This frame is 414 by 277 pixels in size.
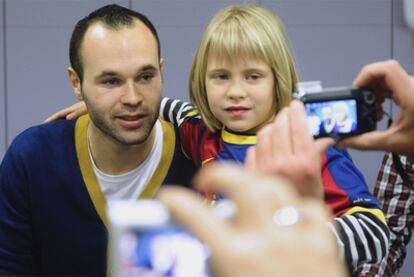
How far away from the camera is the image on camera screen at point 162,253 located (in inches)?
21.9

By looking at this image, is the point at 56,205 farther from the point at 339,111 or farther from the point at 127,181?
the point at 339,111

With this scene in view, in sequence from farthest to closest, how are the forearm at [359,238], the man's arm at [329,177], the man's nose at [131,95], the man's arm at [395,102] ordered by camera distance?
1. the man's nose at [131,95]
2. the forearm at [359,238]
3. the man's arm at [395,102]
4. the man's arm at [329,177]

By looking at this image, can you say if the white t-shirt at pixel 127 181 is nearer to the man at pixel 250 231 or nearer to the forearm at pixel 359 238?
the forearm at pixel 359 238

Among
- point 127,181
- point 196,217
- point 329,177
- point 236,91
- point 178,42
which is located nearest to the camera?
point 196,217

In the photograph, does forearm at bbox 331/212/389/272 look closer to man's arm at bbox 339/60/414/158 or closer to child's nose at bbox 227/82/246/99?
man's arm at bbox 339/60/414/158

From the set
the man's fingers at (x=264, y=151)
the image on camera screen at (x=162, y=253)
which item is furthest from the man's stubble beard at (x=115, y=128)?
the image on camera screen at (x=162, y=253)

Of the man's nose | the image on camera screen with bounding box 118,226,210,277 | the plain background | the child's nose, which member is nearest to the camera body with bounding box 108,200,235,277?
the image on camera screen with bounding box 118,226,210,277

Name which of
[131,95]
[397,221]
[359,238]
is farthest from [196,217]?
[397,221]

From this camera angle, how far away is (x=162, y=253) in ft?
1.87

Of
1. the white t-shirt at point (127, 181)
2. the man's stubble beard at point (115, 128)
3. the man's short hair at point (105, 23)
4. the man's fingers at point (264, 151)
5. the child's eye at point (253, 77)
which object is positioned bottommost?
the white t-shirt at point (127, 181)

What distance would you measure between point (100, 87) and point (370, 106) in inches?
31.5

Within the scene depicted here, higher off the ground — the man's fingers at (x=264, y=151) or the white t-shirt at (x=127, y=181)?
the man's fingers at (x=264, y=151)

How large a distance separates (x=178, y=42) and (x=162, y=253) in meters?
2.53

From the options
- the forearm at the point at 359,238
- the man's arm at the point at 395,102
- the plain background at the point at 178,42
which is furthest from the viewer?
the plain background at the point at 178,42
